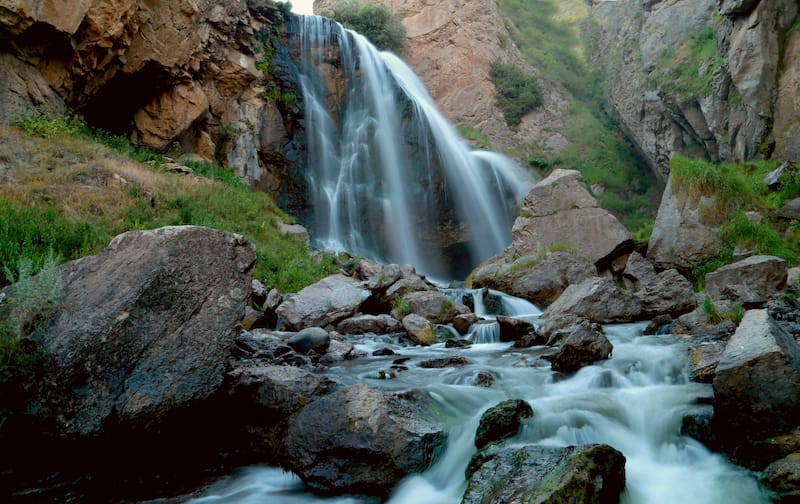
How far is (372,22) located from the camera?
91.7ft

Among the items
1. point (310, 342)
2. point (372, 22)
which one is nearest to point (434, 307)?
point (310, 342)

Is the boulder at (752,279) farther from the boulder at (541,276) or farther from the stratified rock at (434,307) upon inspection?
the stratified rock at (434,307)

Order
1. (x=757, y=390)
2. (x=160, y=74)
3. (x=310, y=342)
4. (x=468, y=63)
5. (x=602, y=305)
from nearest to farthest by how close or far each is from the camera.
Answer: (x=757, y=390)
(x=310, y=342)
(x=602, y=305)
(x=160, y=74)
(x=468, y=63)

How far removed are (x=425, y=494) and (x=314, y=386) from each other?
135 cm

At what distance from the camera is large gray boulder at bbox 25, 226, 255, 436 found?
149 inches

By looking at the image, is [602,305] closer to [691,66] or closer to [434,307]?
[434,307]

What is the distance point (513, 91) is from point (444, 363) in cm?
2565

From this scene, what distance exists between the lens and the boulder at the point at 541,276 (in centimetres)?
1134

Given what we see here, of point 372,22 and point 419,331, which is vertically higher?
point 372,22

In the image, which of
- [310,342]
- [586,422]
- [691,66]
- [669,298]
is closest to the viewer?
[586,422]

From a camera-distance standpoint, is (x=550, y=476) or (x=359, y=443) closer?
(x=550, y=476)

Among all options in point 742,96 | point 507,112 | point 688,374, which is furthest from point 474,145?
point 688,374

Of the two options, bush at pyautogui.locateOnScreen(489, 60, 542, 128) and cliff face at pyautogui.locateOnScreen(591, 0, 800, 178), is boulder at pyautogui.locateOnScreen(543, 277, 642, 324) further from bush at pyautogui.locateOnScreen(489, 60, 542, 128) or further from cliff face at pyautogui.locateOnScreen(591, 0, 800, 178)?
bush at pyautogui.locateOnScreen(489, 60, 542, 128)

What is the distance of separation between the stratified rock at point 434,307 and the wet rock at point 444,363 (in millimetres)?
3148
